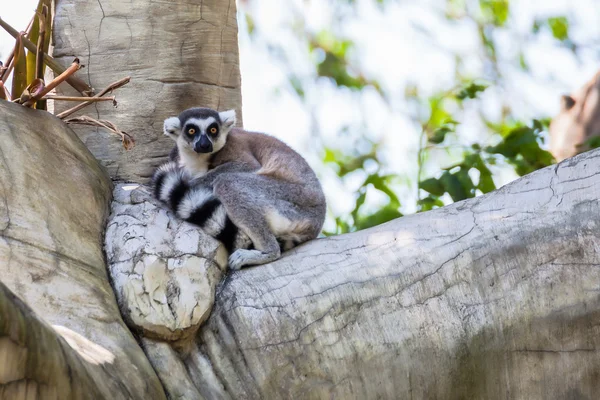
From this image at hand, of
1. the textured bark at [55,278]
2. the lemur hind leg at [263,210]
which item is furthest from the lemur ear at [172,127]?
the textured bark at [55,278]

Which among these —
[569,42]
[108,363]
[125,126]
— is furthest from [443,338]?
[569,42]

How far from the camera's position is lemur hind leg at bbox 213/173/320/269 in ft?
14.1

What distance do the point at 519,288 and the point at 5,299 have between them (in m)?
2.29

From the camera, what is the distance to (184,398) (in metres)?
3.25

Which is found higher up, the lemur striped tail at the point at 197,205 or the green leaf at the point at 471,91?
the green leaf at the point at 471,91

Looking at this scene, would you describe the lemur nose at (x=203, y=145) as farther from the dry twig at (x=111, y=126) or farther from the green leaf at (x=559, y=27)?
the green leaf at (x=559, y=27)

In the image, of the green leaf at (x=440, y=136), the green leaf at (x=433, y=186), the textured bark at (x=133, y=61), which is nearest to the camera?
the textured bark at (x=133, y=61)

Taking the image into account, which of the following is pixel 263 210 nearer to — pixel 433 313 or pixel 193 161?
pixel 193 161

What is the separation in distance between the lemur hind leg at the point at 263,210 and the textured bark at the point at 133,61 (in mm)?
594

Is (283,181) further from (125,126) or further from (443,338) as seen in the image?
(443,338)

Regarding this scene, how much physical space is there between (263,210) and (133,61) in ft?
4.00

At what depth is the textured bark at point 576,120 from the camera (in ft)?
28.9

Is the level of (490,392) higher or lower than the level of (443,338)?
lower

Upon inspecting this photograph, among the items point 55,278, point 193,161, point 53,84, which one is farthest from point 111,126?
point 55,278
